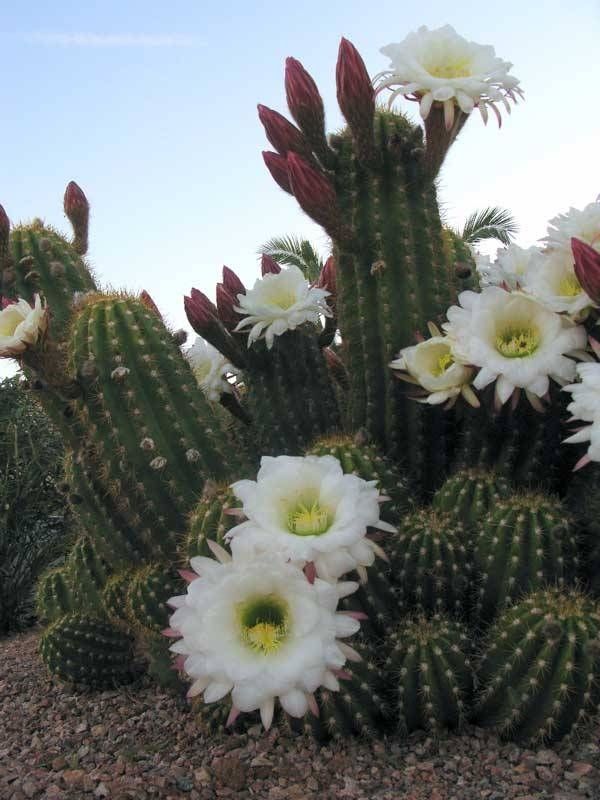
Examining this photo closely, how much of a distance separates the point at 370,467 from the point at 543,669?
28.1 inches

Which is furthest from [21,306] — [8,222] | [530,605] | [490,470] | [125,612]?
[530,605]

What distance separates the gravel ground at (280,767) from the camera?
211cm

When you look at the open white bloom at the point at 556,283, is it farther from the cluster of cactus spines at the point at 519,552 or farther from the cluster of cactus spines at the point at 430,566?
the cluster of cactus spines at the point at 430,566

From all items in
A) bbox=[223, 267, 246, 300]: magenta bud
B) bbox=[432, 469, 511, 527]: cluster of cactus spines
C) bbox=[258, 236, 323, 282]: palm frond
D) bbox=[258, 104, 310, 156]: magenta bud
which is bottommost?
bbox=[432, 469, 511, 527]: cluster of cactus spines

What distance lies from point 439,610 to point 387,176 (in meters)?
1.52

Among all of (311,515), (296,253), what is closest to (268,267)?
(311,515)

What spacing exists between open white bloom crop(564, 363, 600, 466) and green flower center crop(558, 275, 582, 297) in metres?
0.38

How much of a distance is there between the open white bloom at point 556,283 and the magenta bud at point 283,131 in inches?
36.2

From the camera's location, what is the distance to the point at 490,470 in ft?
9.51

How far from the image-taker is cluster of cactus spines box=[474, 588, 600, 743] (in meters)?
2.16

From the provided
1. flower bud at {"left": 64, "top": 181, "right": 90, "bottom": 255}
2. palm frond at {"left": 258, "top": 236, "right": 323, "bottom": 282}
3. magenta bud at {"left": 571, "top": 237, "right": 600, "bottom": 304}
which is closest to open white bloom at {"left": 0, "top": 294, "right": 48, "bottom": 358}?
flower bud at {"left": 64, "top": 181, "right": 90, "bottom": 255}

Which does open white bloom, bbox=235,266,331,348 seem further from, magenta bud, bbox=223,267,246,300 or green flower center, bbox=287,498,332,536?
green flower center, bbox=287,498,332,536

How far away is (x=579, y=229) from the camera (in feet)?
9.45

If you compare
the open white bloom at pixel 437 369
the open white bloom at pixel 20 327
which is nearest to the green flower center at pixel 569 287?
the open white bloom at pixel 437 369
